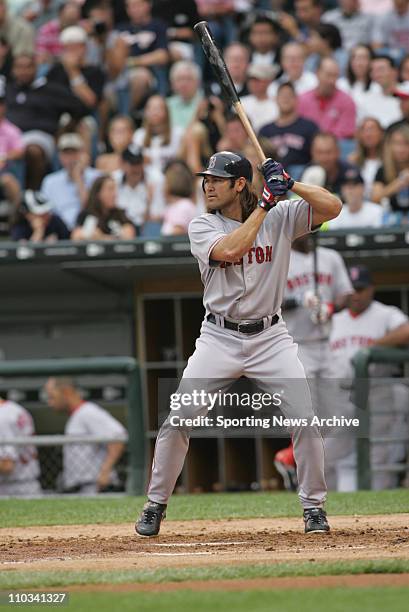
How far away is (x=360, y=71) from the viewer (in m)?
11.3

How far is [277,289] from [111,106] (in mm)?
7296

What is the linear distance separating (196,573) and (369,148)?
6.99m

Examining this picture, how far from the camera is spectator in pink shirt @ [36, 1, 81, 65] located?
42.4 ft

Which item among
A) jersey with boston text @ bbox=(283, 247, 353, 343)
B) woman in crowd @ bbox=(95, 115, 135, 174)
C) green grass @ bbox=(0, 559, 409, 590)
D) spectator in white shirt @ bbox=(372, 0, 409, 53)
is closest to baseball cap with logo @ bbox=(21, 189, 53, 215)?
woman in crowd @ bbox=(95, 115, 135, 174)

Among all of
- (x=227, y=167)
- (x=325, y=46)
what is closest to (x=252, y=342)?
(x=227, y=167)

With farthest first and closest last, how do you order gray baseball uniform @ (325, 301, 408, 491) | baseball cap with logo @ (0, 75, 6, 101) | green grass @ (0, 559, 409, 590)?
1. baseball cap with logo @ (0, 75, 6, 101)
2. gray baseball uniform @ (325, 301, 408, 491)
3. green grass @ (0, 559, 409, 590)

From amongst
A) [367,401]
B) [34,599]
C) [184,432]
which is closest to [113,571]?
[34,599]

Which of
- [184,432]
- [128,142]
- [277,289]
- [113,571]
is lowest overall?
[113,571]

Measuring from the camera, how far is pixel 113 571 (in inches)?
171

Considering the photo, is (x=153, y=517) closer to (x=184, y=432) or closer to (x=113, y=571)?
(x=184, y=432)

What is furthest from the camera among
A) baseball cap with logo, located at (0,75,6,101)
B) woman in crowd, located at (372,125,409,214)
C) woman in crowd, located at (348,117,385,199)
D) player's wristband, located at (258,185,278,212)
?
baseball cap with logo, located at (0,75,6,101)

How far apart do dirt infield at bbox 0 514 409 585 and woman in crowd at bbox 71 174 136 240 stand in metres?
4.32

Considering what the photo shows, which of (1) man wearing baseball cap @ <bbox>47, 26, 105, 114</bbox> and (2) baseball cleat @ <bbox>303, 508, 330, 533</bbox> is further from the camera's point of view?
(1) man wearing baseball cap @ <bbox>47, 26, 105, 114</bbox>
